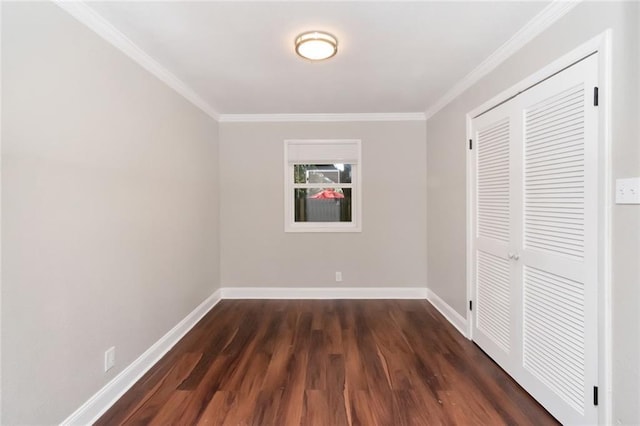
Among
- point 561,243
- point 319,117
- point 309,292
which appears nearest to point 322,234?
point 309,292

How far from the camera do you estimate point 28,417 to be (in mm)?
1336

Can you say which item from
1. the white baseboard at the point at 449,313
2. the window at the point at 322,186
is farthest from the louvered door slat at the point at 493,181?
the window at the point at 322,186

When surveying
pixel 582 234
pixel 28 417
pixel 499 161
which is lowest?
pixel 28 417

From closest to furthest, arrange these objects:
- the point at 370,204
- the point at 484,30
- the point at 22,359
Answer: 1. the point at 22,359
2. the point at 484,30
3. the point at 370,204

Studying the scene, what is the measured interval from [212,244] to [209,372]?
1747 mm

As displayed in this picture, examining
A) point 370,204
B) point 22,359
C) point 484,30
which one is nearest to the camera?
point 22,359

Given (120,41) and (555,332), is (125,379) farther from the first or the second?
(555,332)

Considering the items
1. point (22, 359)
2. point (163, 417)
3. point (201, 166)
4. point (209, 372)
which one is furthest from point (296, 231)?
point (22, 359)

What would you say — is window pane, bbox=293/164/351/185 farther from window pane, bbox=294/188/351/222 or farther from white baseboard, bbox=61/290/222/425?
white baseboard, bbox=61/290/222/425

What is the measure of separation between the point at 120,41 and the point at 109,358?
7.11 ft

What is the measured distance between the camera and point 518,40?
1.94m

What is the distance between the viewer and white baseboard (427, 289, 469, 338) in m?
2.77

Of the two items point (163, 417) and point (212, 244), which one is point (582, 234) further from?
point (212, 244)

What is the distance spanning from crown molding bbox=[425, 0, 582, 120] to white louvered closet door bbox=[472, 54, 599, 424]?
34 cm
